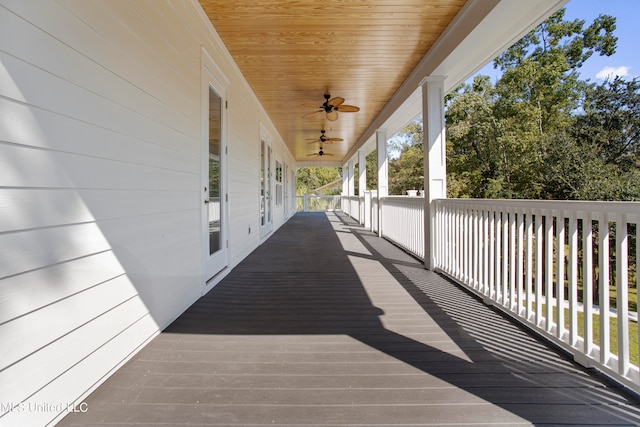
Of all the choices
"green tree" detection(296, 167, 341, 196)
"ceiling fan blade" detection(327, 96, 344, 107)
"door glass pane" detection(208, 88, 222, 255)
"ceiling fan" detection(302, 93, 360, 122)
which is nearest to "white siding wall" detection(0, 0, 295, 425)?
"door glass pane" detection(208, 88, 222, 255)

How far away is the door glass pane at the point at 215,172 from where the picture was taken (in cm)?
353

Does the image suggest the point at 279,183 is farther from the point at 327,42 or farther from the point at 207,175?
the point at 207,175

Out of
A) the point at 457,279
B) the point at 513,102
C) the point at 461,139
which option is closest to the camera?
the point at 457,279

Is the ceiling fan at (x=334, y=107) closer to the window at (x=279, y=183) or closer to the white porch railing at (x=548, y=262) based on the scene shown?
the white porch railing at (x=548, y=262)

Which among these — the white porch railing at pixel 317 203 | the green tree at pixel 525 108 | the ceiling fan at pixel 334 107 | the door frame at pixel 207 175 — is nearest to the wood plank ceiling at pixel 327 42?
the ceiling fan at pixel 334 107

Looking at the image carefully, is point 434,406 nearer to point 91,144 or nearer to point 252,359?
point 252,359

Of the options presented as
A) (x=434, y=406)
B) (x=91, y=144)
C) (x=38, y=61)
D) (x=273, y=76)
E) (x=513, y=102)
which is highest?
(x=513, y=102)

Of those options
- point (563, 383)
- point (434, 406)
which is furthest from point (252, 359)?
point (563, 383)

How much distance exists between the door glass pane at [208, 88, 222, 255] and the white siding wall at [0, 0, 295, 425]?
2.45 ft

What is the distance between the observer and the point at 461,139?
21016mm

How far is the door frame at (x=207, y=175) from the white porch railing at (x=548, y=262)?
257 centimetres

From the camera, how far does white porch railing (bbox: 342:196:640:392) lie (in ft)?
5.35

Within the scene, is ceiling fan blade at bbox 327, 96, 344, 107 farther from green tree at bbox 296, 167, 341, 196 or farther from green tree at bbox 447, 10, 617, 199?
green tree at bbox 296, 167, 341, 196

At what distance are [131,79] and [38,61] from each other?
0.69 metres
